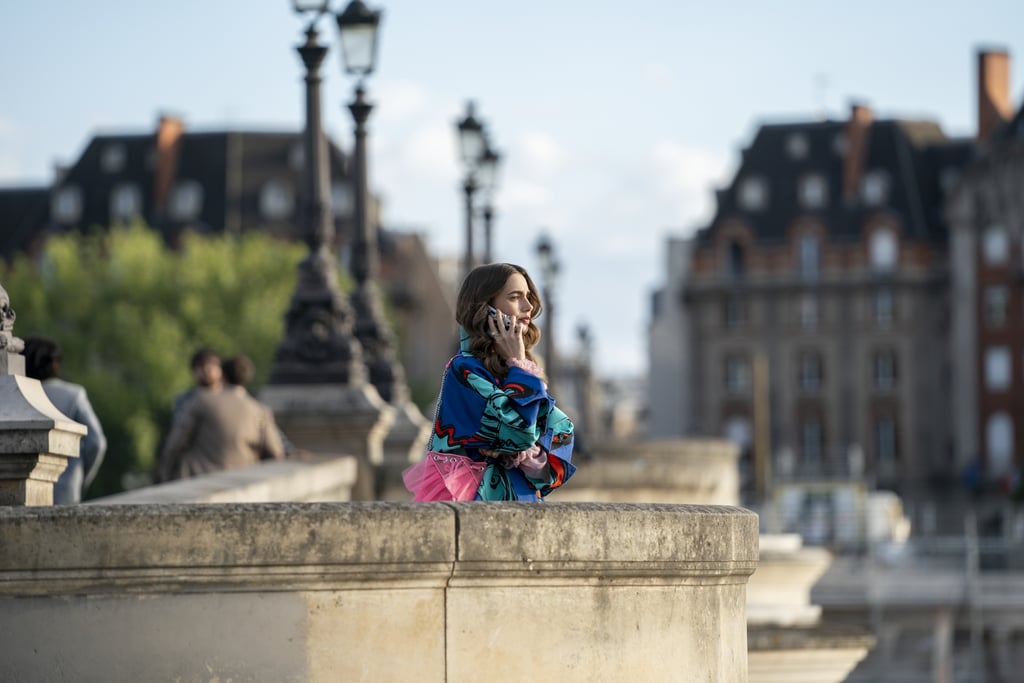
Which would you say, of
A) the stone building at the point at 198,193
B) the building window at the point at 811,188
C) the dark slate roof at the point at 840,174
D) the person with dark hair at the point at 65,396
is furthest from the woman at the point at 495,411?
the building window at the point at 811,188

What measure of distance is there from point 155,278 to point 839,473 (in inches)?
1521

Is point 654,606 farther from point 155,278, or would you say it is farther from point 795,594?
point 155,278

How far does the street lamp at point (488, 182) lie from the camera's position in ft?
84.6

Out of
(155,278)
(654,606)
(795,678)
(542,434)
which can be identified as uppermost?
(155,278)

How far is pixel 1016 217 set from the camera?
3541 inches

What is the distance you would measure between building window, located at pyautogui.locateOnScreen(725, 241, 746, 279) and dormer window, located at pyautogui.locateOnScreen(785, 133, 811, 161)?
4480 mm

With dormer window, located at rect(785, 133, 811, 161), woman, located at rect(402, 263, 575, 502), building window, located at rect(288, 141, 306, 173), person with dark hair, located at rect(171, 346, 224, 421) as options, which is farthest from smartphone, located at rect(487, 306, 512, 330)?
dormer window, located at rect(785, 133, 811, 161)

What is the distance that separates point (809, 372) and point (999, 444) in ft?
30.2

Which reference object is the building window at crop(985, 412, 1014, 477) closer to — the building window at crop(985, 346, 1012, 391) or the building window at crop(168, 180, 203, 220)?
the building window at crop(985, 346, 1012, 391)

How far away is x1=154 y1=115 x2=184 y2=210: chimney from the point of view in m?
93.2

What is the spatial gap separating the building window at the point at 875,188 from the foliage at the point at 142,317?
33.7 meters

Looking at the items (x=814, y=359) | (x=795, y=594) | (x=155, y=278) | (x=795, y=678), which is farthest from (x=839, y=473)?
(x=795, y=678)

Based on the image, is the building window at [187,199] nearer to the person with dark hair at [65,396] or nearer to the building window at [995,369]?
the building window at [995,369]

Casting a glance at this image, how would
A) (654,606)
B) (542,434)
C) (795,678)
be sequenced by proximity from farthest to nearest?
(795,678)
(542,434)
(654,606)
